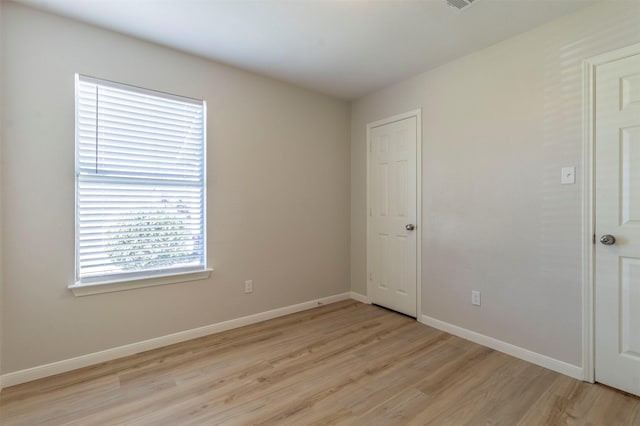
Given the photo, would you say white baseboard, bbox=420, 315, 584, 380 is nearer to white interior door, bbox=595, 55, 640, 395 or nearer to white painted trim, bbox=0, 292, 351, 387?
Result: white interior door, bbox=595, 55, 640, 395

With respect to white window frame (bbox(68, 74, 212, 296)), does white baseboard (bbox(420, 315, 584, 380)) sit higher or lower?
lower

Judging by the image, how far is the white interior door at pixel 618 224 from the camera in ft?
6.15

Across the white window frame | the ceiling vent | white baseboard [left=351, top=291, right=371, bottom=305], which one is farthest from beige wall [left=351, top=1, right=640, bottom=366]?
the white window frame

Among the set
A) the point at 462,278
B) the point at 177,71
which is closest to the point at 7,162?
the point at 177,71

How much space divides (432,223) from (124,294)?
9.00 ft

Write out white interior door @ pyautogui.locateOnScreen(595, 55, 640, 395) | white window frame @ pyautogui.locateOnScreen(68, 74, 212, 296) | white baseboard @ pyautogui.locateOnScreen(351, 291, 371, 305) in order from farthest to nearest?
white baseboard @ pyautogui.locateOnScreen(351, 291, 371, 305), white window frame @ pyautogui.locateOnScreen(68, 74, 212, 296), white interior door @ pyautogui.locateOnScreen(595, 55, 640, 395)

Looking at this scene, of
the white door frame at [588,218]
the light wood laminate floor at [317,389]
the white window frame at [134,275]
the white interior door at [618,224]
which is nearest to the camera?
the light wood laminate floor at [317,389]

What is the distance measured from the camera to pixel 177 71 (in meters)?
2.61

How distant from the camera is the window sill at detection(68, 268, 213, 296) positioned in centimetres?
221

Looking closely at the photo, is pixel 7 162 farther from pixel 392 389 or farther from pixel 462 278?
pixel 462 278

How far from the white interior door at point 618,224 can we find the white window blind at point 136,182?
300 centimetres

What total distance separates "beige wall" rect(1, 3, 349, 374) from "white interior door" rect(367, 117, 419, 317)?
42 cm

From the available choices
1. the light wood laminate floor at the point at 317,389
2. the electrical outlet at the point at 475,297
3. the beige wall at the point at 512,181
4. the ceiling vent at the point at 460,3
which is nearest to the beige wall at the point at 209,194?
the light wood laminate floor at the point at 317,389

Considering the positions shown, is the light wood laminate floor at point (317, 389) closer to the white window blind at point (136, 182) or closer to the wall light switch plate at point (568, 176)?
the white window blind at point (136, 182)
